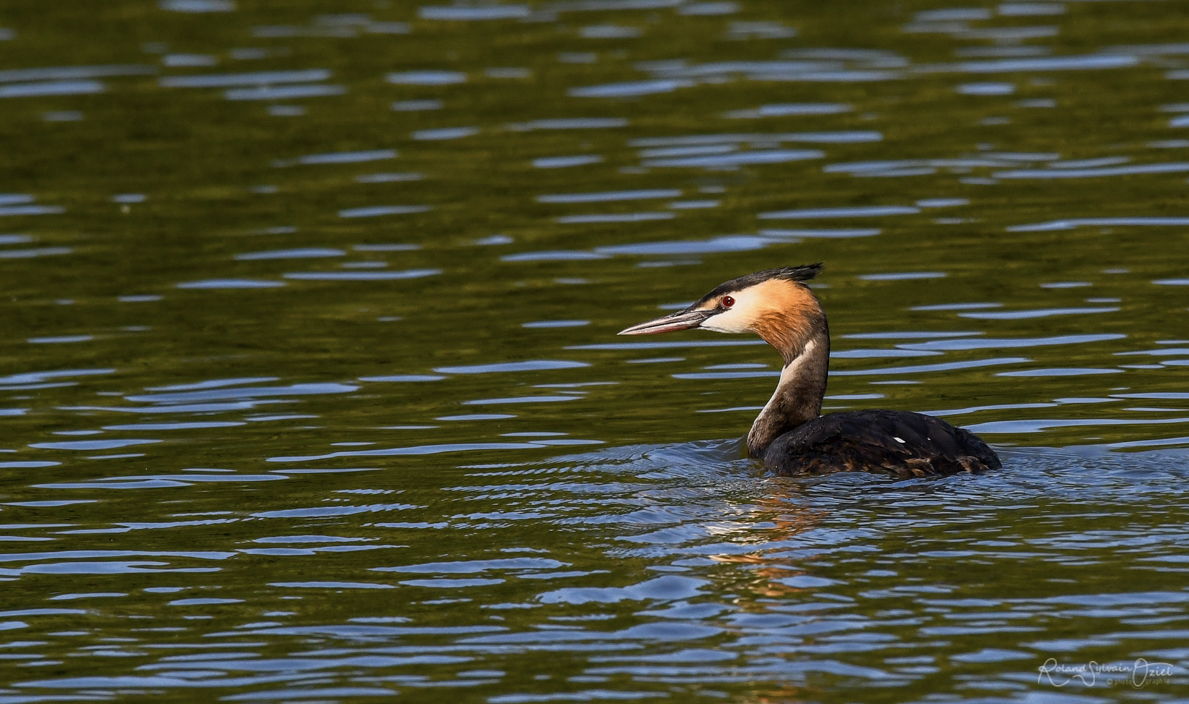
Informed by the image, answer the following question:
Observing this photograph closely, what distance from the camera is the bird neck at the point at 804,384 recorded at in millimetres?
10719

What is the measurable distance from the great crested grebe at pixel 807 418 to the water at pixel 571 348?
0.22 m

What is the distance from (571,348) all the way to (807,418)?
2.92 metres

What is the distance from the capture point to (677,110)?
20.5 metres

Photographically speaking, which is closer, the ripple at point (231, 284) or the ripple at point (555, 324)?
the ripple at point (555, 324)

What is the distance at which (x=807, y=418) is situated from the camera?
1077 centimetres

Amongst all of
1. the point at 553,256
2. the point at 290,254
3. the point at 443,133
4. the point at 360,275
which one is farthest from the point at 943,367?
the point at 443,133

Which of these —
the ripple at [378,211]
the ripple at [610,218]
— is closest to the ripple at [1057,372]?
the ripple at [610,218]

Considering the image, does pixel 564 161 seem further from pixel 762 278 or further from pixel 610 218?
pixel 762 278

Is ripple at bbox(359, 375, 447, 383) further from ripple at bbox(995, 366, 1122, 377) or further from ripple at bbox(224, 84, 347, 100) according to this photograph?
ripple at bbox(224, 84, 347, 100)

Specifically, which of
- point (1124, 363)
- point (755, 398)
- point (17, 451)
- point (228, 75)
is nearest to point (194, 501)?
point (17, 451)

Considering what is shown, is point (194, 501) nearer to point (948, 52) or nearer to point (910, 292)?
point (910, 292)

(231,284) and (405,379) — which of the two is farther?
(231,284)

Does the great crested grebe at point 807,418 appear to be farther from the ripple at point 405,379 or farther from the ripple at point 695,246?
the ripple at point 695,246

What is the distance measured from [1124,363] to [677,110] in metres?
9.40
